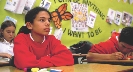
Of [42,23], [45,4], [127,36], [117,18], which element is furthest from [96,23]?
[42,23]

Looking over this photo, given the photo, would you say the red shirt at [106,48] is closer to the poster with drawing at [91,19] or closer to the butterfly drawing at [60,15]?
the butterfly drawing at [60,15]

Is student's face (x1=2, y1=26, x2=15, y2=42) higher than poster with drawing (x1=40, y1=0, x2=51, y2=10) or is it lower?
lower

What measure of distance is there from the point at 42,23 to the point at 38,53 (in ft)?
0.72

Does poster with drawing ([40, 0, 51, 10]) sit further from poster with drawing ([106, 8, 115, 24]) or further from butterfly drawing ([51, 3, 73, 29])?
poster with drawing ([106, 8, 115, 24])

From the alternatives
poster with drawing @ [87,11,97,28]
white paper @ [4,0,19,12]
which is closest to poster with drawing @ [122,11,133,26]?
poster with drawing @ [87,11,97,28]

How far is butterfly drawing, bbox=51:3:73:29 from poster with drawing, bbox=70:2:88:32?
90 mm

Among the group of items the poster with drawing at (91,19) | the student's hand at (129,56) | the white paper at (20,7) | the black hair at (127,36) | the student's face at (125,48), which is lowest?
the student's hand at (129,56)

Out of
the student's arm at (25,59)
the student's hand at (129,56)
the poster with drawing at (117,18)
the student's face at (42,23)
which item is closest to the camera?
the student's arm at (25,59)

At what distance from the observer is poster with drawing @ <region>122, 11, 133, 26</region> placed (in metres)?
3.83

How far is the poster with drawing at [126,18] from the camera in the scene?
12.6ft

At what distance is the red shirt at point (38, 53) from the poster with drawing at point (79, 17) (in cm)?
142

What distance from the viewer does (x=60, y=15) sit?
2977mm

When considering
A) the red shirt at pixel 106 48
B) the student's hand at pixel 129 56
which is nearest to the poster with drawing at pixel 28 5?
the red shirt at pixel 106 48

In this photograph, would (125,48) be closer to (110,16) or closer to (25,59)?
(25,59)
